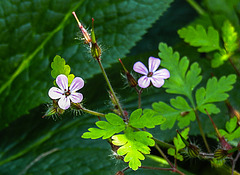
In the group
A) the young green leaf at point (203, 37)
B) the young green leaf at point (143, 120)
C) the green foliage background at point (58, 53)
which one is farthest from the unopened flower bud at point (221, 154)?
the young green leaf at point (203, 37)

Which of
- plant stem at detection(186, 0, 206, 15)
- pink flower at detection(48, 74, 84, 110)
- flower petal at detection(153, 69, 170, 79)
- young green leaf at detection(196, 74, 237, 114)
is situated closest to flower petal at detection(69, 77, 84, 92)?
pink flower at detection(48, 74, 84, 110)

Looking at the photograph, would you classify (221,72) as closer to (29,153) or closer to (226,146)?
(226,146)

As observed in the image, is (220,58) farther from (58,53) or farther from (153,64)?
(58,53)

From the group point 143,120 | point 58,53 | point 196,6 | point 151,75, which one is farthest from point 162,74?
point 196,6

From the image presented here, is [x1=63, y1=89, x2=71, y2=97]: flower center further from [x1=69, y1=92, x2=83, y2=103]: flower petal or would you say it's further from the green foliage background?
the green foliage background

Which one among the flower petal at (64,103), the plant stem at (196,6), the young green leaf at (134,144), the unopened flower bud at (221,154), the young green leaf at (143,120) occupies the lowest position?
the unopened flower bud at (221,154)

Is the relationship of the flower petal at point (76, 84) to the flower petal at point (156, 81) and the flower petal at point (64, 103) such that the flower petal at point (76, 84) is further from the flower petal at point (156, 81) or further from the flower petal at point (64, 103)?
the flower petal at point (156, 81)
